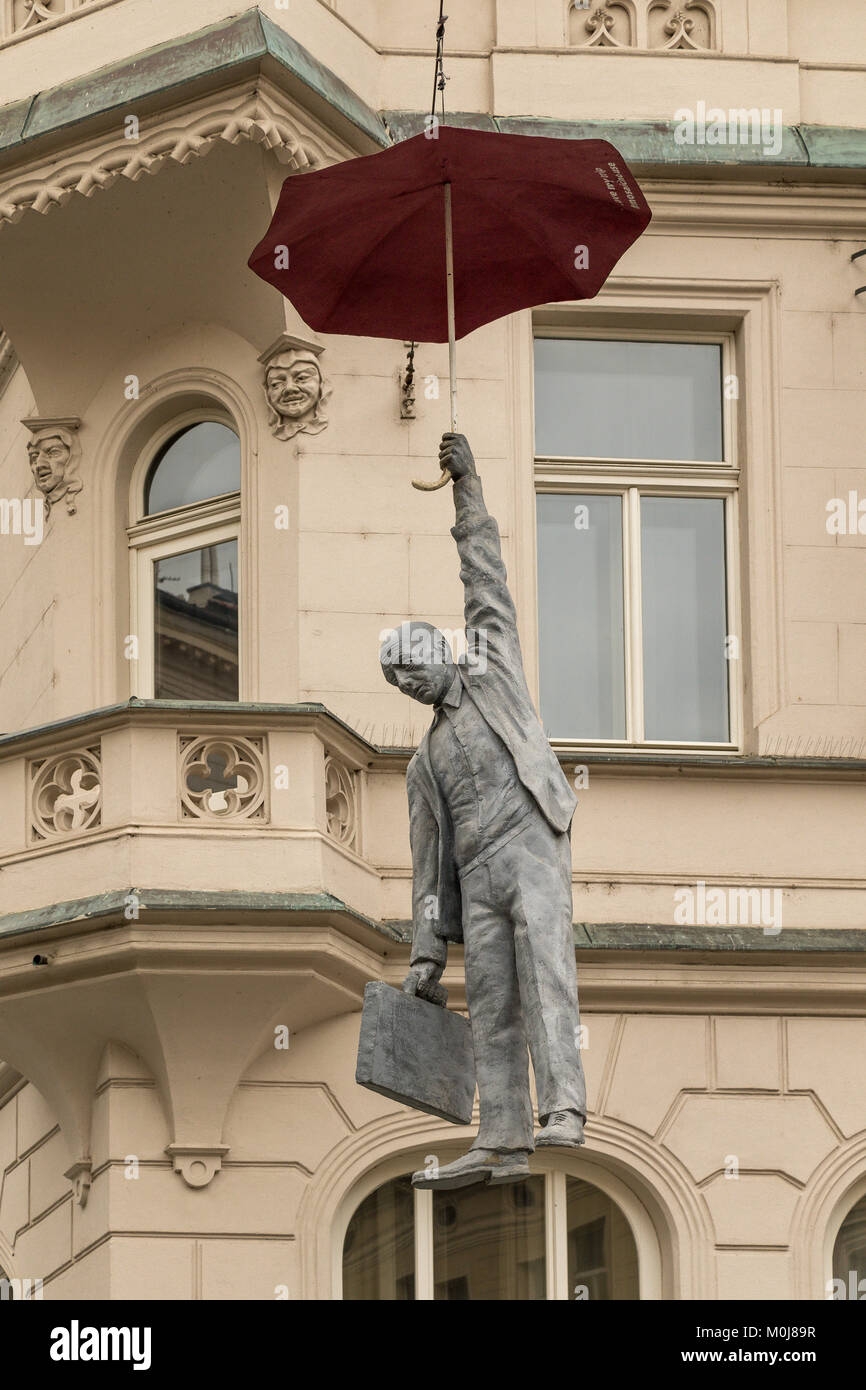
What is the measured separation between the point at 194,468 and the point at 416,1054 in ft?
23.6

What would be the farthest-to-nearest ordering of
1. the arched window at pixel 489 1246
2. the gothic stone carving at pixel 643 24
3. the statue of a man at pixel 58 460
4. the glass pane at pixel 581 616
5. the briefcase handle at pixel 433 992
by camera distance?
the gothic stone carving at pixel 643 24 < the statue of a man at pixel 58 460 < the glass pane at pixel 581 616 < the arched window at pixel 489 1246 < the briefcase handle at pixel 433 992

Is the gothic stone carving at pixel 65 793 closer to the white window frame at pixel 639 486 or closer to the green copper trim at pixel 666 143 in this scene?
the white window frame at pixel 639 486

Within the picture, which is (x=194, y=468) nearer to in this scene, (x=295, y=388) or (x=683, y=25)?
(x=295, y=388)

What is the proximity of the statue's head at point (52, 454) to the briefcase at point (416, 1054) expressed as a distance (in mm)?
7125

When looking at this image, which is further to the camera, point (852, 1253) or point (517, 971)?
point (852, 1253)

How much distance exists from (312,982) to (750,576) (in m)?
3.58

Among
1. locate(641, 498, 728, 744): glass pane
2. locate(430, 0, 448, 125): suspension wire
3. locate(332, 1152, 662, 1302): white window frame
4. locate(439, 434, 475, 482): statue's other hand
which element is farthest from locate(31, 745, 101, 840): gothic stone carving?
locate(439, 434, 475, 482): statue's other hand

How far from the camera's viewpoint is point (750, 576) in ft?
67.3

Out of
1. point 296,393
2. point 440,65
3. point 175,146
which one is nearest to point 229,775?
point 296,393

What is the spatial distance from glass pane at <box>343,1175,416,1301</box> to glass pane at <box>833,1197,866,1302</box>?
7.43 feet

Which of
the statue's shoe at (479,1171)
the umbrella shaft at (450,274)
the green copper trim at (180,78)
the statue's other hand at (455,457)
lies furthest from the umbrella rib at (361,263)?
the statue's shoe at (479,1171)

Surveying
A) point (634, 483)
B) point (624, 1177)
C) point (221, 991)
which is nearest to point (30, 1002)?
point (221, 991)

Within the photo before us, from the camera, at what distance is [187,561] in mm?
21000

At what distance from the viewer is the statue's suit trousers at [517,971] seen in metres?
14.5
